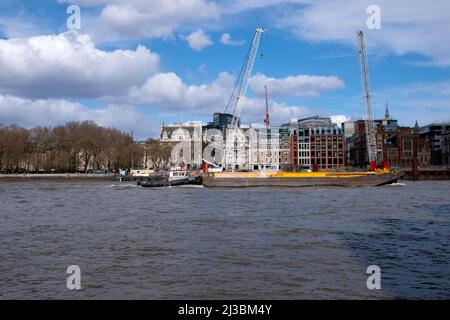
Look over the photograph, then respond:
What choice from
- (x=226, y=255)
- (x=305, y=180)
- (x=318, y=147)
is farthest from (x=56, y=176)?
(x=226, y=255)

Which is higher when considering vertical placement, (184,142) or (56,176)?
(184,142)

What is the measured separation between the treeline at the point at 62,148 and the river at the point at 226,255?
117 meters

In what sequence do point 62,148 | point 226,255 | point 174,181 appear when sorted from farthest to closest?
point 62,148
point 174,181
point 226,255

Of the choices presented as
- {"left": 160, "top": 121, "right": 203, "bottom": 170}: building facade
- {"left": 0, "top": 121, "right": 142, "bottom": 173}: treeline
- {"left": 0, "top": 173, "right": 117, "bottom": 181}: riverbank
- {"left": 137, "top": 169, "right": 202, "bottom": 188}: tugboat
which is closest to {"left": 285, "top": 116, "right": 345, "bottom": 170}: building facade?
{"left": 160, "top": 121, "right": 203, "bottom": 170}: building facade

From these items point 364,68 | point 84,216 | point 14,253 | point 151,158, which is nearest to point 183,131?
point 151,158

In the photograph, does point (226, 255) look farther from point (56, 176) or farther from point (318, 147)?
point (318, 147)

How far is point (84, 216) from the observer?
3688 cm

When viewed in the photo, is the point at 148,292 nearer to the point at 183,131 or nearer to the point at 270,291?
the point at 270,291

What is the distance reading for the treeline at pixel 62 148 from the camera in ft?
479

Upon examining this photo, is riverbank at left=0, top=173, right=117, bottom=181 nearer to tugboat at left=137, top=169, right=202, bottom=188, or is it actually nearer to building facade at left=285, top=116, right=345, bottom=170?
tugboat at left=137, top=169, right=202, bottom=188

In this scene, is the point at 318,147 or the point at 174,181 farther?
the point at 318,147

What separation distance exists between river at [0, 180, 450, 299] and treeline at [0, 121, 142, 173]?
116570mm

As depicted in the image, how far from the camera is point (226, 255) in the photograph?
68.3 feet

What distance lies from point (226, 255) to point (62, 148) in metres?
140
